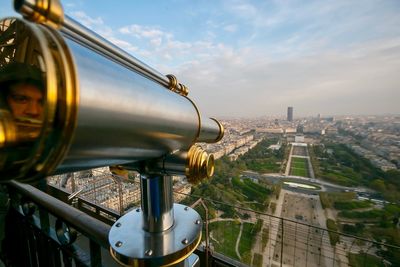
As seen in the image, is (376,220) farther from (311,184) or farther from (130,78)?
(130,78)

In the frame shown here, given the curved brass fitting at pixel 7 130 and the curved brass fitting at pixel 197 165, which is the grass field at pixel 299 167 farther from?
the curved brass fitting at pixel 7 130

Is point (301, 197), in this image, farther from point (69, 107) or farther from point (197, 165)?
point (69, 107)

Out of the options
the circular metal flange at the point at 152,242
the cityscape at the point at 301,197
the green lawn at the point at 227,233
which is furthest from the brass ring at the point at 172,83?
the green lawn at the point at 227,233

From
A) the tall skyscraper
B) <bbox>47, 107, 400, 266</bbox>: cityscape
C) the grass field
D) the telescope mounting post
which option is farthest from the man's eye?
the tall skyscraper

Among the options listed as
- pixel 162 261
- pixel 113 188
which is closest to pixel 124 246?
pixel 162 261

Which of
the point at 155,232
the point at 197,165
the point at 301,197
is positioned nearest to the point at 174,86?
the point at 197,165

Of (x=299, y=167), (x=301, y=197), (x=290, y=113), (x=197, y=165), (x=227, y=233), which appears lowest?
(x=301, y=197)

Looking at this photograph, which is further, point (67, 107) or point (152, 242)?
point (152, 242)
